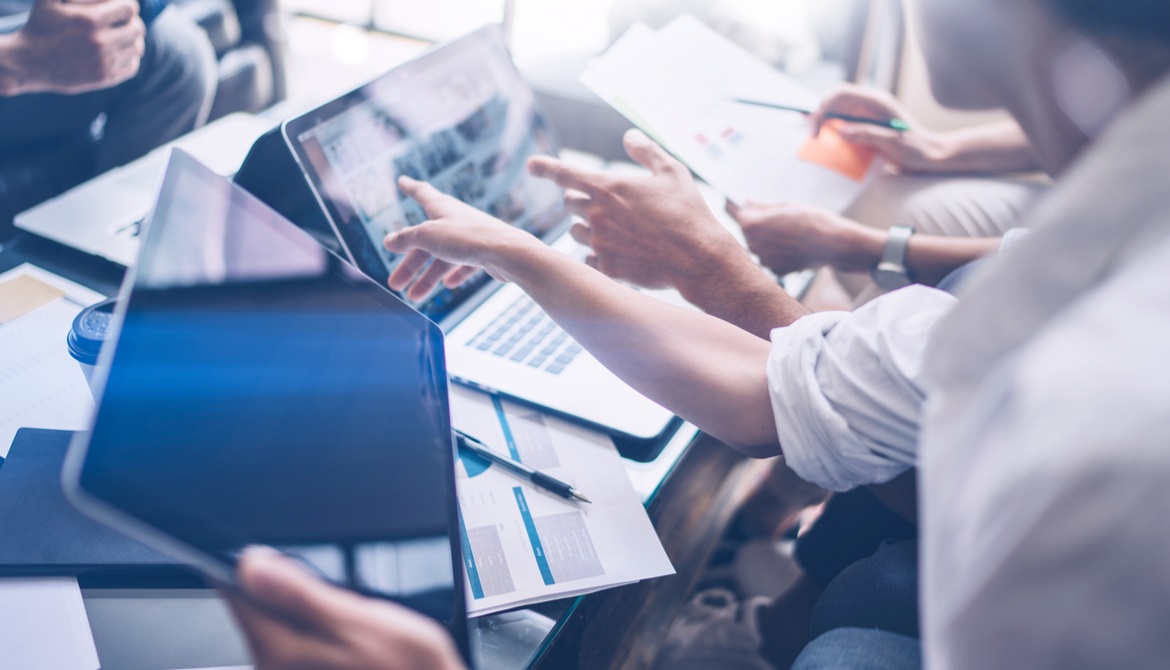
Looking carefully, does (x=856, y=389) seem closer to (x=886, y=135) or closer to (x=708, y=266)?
(x=708, y=266)

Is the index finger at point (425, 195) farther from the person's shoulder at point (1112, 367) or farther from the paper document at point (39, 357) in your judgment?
the person's shoulder at point (1112, 367)

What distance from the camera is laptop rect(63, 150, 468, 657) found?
445 mm

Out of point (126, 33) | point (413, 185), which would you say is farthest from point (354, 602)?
point (126, 33)

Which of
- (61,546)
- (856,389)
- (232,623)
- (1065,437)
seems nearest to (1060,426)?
(1065,437)

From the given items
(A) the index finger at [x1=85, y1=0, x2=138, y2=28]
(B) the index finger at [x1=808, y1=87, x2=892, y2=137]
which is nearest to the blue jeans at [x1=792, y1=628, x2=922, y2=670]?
(B) the index finger at [x1=808, y1=87, x2=892, y2=137]

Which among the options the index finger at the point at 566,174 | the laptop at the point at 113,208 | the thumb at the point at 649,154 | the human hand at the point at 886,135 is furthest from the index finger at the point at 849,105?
the laptop at the point at 113,208

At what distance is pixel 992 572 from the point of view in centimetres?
37

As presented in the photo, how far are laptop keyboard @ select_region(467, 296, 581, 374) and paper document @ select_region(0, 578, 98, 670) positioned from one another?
0.44 metres

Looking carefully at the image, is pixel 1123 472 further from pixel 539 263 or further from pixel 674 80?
pixel 674 80

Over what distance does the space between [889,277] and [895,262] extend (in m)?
0.02

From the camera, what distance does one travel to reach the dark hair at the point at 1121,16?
1.93ft

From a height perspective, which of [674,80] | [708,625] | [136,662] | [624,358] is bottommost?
[708,625]

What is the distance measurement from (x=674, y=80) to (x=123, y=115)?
130 cm

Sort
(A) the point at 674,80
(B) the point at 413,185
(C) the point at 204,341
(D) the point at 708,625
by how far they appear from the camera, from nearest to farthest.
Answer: (C) the point at 204,341
(B) the point at 413,185
(A) the point at 674,80
(D) the point at 708,625
